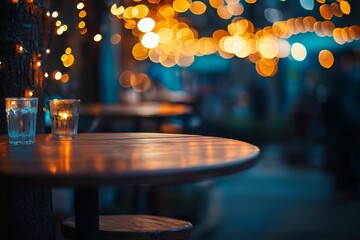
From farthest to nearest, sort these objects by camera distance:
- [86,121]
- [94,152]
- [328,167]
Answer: [328,167], [86,121], [94,152]

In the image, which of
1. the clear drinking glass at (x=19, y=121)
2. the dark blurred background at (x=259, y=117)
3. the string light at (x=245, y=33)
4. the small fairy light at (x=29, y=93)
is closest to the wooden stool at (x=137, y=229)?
the clear drinking glass at (x=19, y=121)

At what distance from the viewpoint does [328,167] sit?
9594 mm

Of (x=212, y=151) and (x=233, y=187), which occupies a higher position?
(x=212, y=151)

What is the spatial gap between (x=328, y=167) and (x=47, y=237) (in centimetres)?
721

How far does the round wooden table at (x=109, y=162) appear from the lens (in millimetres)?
1646

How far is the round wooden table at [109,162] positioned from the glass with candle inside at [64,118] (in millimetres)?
39

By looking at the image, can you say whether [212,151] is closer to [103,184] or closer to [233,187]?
[103,184]

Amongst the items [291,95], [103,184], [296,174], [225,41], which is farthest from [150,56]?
[103,184]

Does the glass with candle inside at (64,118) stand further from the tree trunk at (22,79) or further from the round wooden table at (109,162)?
the tree trunk at (22,79)

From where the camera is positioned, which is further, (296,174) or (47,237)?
(296,174)

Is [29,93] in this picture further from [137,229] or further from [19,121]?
[137,229]

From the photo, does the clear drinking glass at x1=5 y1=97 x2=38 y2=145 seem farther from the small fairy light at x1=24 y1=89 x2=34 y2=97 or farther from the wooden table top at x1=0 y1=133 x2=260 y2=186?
the small fairy light at x1=24 y1=89 x2=34 y2=97

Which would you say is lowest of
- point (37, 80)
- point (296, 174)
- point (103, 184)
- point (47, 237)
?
point (296, 174)

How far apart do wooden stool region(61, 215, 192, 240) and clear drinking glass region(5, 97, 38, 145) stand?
44cm
